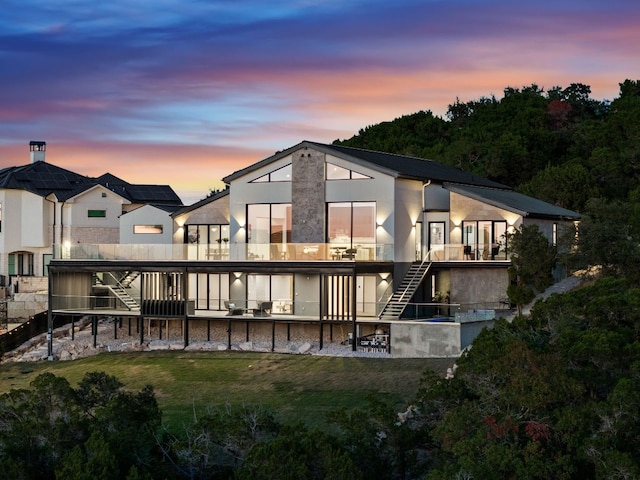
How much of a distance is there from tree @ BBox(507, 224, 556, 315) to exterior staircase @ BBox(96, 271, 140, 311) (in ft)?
46.1

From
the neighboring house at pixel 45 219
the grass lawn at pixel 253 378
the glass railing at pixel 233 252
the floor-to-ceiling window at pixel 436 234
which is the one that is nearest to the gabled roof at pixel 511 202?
the floor-to-ceiling window at pixel 436 234

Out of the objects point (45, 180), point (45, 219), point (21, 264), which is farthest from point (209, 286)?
point (45, 180)

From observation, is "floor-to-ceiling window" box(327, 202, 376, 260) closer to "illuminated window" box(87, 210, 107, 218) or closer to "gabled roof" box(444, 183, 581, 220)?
"gabled roof" box(444, 183, 581, 220)

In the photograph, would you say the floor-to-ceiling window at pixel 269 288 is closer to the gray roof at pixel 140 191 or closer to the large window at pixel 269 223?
the large window at pixel 269 223

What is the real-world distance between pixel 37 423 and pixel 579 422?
10816 mm

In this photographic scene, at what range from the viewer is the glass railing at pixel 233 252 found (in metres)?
36.7

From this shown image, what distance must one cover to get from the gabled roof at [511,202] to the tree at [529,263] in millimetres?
2432

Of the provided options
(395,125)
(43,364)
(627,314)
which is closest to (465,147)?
(395,125)

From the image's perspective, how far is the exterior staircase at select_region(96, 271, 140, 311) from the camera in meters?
39.2

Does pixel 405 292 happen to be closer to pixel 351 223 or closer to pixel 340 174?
pixel 351 223

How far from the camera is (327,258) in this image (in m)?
36.6

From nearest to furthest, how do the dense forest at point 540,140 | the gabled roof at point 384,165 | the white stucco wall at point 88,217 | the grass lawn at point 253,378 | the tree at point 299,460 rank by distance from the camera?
the tree at point 299,460 < the grass lawn at point 253,378 < the gabled roof at point 384,165 < the dense forest at point 540,140 < the white stucco wall at point 88,217

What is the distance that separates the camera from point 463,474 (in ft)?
60.7

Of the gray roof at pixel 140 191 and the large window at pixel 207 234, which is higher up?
the gray roof at pixel 140 191
